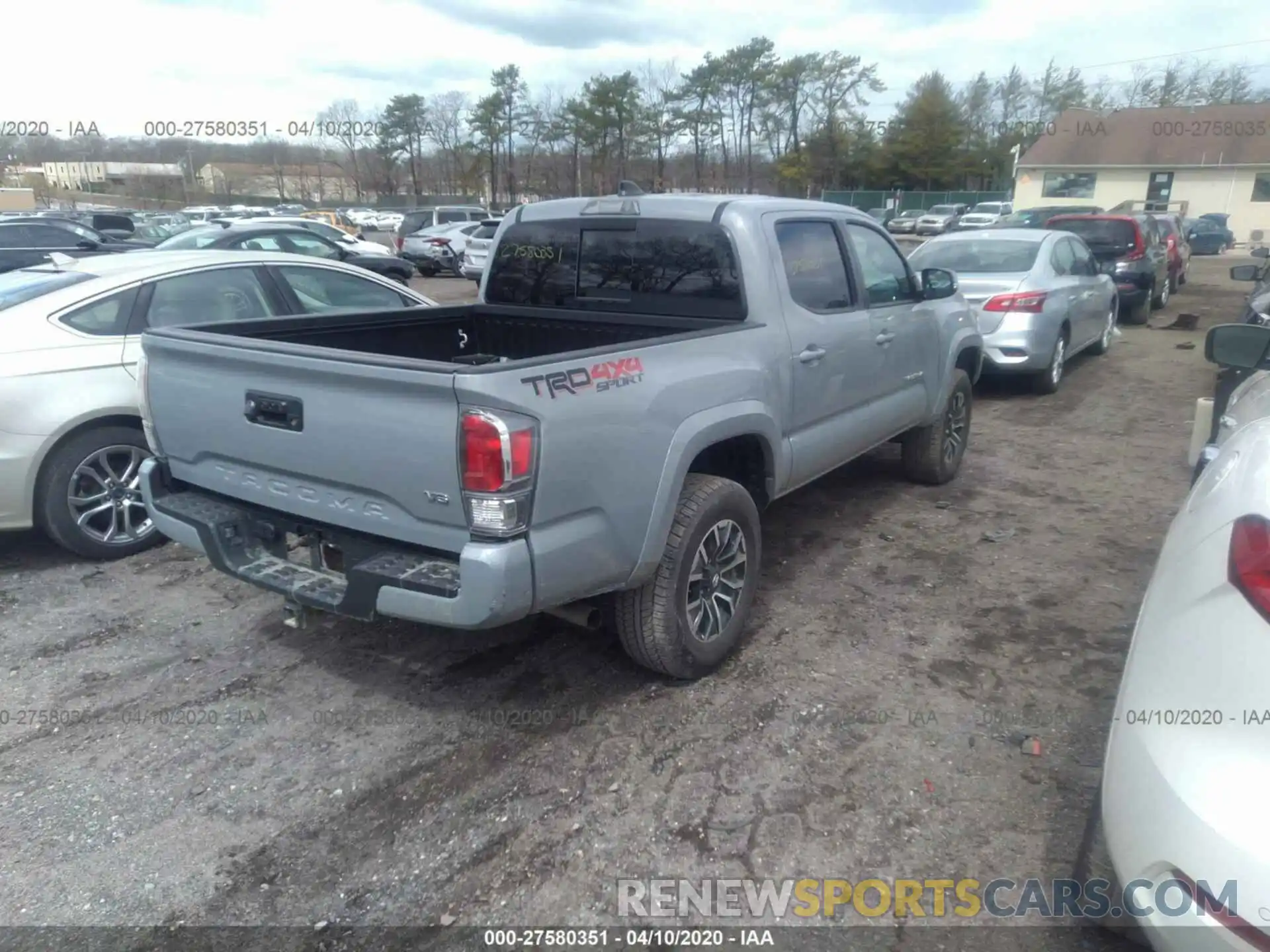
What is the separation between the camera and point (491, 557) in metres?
2.85

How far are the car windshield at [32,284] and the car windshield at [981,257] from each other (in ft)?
24.5

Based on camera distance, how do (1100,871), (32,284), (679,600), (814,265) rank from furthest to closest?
1. (32,284)
2. (814,265)
3. (679,600)
4. (1100,871)

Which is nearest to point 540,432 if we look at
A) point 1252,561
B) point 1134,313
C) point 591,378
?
point 591,378

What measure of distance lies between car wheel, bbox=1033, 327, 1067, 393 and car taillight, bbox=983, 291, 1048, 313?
2.01 ft

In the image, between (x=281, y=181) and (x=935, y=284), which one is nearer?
(x=935, y=284)

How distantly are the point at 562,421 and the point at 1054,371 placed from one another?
324 inches

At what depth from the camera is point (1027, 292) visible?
893cm

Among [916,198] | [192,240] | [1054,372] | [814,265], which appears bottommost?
[1054,372]

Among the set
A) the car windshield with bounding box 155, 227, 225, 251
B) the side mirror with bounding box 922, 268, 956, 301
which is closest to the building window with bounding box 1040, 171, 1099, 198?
the car windshield with bounding box 155, 227, 225, 251

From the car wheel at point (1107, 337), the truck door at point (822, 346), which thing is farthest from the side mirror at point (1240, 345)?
the car wheel at point (1107, 337)

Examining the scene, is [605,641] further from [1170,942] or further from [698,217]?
[1170,942]

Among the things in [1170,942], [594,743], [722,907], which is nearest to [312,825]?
[594,743]

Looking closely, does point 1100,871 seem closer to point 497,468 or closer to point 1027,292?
point 497,468

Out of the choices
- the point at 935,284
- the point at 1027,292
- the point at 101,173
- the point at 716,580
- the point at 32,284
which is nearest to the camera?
the point at 716,580
